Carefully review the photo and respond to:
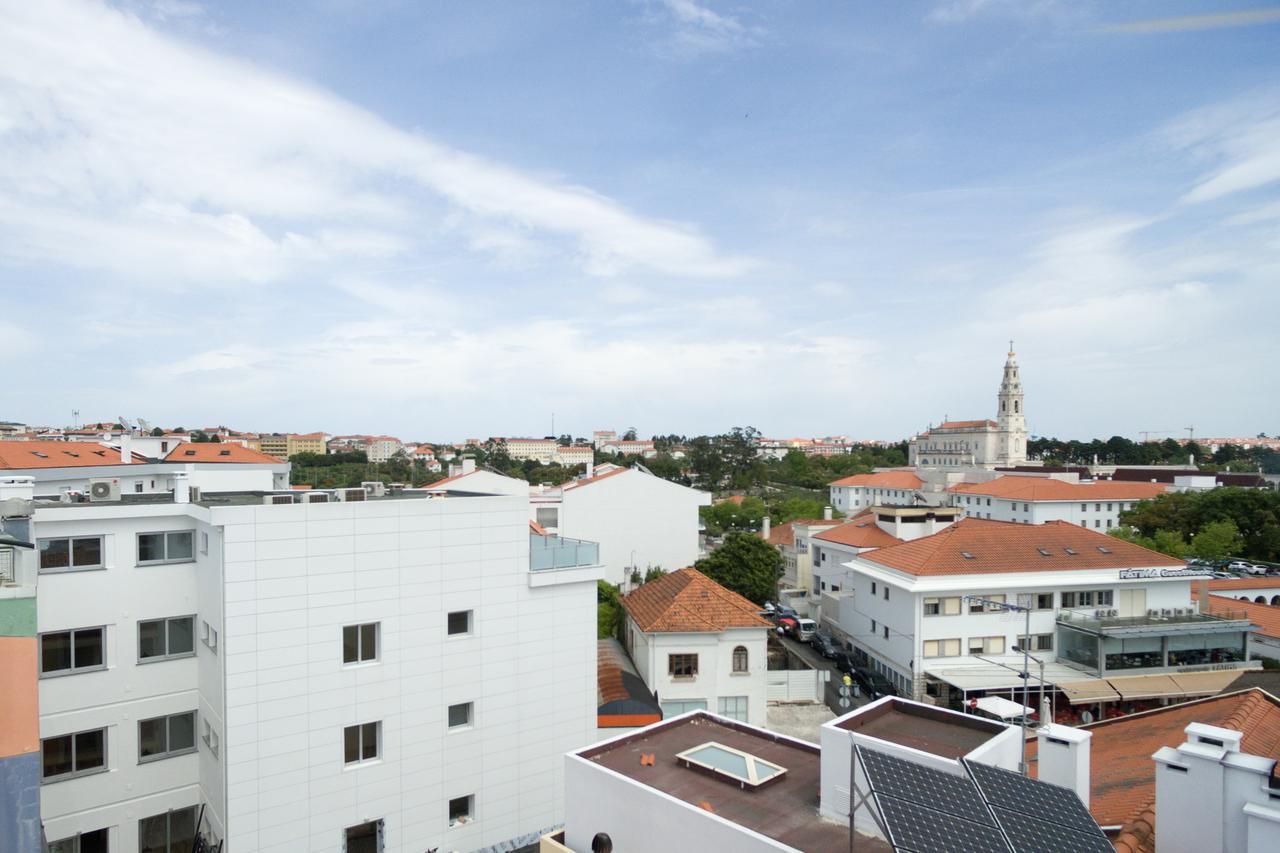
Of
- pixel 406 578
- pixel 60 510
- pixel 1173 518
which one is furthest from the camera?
pixel 1173 518

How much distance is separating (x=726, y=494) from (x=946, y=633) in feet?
262

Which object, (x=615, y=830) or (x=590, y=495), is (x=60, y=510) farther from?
(x=590, y=495)

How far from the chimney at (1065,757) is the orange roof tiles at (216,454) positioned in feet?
168

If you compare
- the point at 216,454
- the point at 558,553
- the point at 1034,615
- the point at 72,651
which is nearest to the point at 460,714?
the point at 558,553

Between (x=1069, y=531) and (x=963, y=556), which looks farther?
(x=1069, y=531)

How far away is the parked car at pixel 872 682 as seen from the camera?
3038cm

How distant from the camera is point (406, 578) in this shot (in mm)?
16000

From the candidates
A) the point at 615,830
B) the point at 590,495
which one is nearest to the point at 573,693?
the point at 615,830

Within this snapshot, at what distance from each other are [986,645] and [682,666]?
13962 mm

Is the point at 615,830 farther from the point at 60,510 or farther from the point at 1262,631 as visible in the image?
the point at 1262,631

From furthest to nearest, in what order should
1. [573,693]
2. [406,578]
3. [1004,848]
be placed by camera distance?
1. [573,693]
2. [406,578]
3. [1004,848]

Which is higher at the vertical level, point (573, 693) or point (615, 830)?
point (615, 830)

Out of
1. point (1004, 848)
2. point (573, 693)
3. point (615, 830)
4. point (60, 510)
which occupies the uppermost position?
point (60, 510)

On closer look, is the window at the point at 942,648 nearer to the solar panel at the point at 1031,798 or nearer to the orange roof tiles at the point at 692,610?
the orange roof tiles at the point at 692,610
